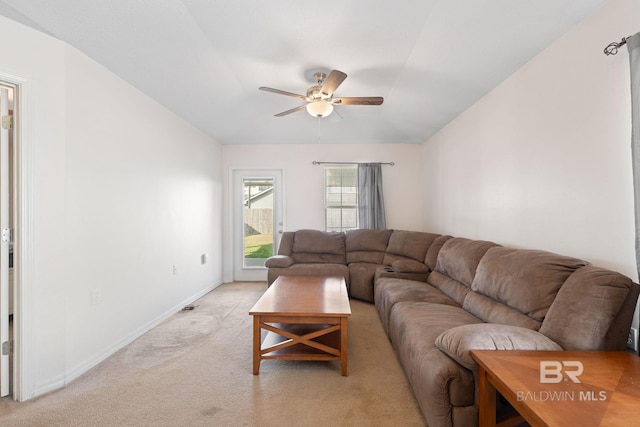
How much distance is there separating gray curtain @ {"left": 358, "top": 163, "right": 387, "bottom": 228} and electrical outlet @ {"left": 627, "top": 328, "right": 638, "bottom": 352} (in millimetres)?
3302

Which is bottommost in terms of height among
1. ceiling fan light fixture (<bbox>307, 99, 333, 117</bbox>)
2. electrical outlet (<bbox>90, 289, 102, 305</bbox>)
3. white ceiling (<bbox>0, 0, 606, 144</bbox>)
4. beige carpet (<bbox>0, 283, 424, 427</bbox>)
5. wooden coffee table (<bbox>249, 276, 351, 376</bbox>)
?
beige carpet (<bbox>0, 283, 424, 427</bbox>)

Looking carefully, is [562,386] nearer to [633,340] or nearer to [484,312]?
[633,340]

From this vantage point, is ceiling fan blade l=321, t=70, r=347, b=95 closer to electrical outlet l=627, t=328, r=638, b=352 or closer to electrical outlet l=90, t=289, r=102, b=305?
electrical outlet l=627, t=328, r=638, b=352

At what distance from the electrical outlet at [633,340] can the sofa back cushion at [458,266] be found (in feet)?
3.17

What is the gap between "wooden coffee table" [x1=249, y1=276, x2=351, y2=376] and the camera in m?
2.12

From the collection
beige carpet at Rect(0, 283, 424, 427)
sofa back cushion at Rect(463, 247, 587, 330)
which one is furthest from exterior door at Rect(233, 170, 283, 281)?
sofa back cushion at Rect(463, 247, 587, 330)

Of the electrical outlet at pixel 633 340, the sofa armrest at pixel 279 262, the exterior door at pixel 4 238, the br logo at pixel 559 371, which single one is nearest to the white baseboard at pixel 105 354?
the exterior door at pixel 4 238

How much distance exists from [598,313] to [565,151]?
1116 millimetres

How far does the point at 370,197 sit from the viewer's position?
4.77 m

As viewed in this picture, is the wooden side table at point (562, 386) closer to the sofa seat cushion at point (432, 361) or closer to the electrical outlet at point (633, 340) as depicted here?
the sofa seat cushion at point (432, 361)

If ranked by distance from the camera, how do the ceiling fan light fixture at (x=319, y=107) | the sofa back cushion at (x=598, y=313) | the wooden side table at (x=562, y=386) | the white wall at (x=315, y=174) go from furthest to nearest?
the white wall at (x=315, y=174) → the ceiling fan light fixture at (x=319, y=107) → the sofa back cushion at (x=598, y=313) → the wooden side table at (x=562, y=386)

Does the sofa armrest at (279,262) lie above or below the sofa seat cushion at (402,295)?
above

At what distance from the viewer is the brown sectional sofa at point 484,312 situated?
1387 millimetres

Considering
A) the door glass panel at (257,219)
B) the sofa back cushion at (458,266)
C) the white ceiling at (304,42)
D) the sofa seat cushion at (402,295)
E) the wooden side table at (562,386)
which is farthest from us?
the door glass panel at (257,219)
